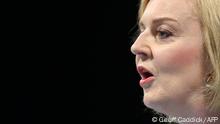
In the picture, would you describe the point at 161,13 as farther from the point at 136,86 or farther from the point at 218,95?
the point at 136,86

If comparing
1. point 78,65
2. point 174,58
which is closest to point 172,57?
point 174,58

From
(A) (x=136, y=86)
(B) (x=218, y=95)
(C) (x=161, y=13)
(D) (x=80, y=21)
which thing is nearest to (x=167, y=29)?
(C) (x=161, y=13)

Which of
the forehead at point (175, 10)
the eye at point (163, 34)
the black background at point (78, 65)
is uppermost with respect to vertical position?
the forehead at point (175, 10)

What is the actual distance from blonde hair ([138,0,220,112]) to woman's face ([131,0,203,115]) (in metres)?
0.01

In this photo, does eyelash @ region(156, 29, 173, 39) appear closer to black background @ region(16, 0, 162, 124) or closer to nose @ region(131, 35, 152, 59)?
nose @ region(131, 35, 152, 59)

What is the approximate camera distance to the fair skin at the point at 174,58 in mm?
716

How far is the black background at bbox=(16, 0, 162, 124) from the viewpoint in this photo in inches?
62.9

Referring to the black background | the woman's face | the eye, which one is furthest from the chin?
the black background

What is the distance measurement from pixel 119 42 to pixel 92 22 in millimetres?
139

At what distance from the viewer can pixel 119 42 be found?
163 centimetres

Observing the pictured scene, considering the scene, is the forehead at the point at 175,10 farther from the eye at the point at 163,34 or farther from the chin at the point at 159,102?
the chin at the point at 159,102

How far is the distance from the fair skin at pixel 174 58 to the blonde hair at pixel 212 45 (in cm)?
1

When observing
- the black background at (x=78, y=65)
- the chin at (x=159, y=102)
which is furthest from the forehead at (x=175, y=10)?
the black background at (x=78, y=65)

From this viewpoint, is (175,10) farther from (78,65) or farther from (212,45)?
(78,65)
